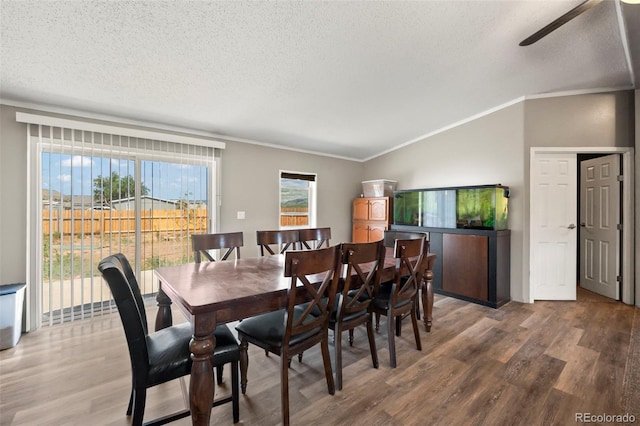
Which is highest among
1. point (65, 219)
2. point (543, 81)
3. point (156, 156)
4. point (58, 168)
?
point (543, 81)

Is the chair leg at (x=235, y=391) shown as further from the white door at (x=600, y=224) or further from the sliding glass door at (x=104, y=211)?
the white door at (x=600, y=224)

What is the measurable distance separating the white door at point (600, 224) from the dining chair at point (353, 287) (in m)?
3.75

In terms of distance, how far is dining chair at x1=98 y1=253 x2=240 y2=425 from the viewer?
4.08 feet

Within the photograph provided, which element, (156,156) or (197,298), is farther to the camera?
(156,156)

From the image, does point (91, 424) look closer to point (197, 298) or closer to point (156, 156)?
point (197, 298)

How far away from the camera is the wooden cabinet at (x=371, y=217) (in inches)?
189

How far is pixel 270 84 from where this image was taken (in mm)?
2701

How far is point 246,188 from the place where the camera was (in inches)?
163

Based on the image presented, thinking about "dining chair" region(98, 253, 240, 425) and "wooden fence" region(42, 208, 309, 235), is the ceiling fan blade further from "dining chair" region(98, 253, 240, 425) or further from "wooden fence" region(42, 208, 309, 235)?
"wooden fence" region(42, 208, 309, 235)

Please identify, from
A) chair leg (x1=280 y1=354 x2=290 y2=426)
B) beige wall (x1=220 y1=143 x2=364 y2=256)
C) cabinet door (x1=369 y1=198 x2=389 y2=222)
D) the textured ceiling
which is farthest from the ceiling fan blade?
beige wall (x1=220 y1=143 x2=364 y2=256)

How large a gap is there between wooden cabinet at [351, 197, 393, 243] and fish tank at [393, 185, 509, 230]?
13.1 inches

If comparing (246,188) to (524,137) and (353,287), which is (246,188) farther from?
(524,137)

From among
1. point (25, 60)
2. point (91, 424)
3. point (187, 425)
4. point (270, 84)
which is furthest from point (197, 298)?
point (25, 60)

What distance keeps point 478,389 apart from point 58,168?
4.18 meters
